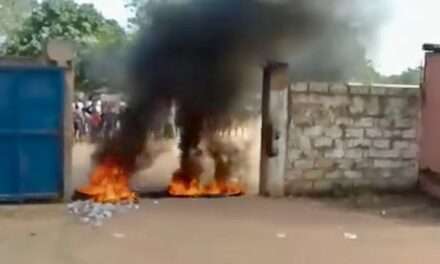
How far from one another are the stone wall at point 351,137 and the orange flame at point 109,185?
2.47 metres

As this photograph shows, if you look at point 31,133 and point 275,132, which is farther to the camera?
point 275,132

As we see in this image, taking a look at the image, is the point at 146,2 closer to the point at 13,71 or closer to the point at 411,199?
the point at 13,71

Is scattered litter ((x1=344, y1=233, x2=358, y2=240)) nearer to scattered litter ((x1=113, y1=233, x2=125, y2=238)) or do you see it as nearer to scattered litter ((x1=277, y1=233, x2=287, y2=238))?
scattered litter ((x1=277, y1=233, x2=287, y2=238))

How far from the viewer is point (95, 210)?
10516 mm

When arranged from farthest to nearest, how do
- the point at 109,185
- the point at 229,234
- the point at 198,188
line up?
the point at 198,188, the point at 109,185, the point at 229,234

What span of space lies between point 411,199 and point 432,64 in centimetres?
225

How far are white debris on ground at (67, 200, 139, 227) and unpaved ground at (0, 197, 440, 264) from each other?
150 mm

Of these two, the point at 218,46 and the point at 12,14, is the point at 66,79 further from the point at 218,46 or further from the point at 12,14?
the point at 12,14

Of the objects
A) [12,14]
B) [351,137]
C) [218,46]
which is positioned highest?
[12,14]

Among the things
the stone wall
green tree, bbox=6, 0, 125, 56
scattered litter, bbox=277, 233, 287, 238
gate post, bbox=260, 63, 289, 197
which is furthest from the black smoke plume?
green tree, bbox=6, 0, 125, 56

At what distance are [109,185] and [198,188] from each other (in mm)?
1425

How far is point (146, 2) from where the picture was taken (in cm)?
1441

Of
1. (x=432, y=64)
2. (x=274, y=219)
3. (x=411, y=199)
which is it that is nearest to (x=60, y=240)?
(x=274, y=219)

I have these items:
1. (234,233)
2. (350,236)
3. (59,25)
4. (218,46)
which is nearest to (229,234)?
(234,233)
